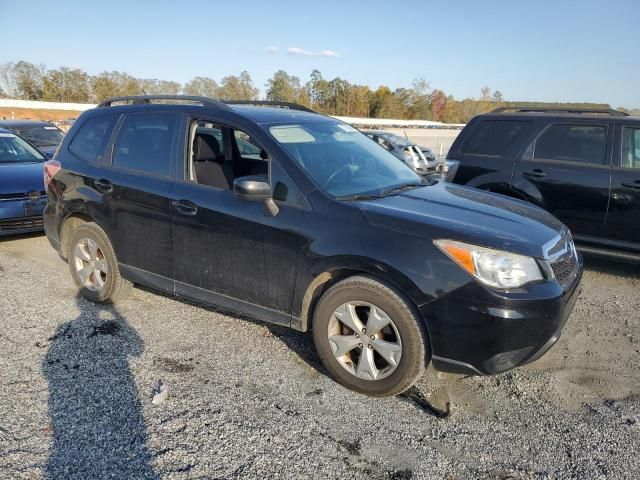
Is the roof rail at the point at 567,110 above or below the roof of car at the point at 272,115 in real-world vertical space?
above

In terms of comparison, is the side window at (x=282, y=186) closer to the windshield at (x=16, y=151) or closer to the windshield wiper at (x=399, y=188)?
the windshield wiper at (x=399, y=188)

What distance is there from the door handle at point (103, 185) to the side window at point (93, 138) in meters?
0.26

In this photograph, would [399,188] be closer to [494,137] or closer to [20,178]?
[494,137]

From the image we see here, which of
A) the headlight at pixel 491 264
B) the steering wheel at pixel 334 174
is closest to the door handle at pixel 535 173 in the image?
the steering wheel at pixel 334 174

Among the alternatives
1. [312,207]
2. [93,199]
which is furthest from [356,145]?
[93,199]

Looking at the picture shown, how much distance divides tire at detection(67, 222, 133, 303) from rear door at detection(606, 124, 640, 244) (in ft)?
17.0

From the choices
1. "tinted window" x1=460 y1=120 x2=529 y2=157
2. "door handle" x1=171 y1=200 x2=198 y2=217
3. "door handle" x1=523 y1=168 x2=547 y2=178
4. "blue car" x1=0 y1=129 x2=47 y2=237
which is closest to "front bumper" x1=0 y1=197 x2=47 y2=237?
"blue car" x1=0 y1=129 x2=47 y2=237

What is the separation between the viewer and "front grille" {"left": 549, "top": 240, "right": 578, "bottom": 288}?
10.2 feet

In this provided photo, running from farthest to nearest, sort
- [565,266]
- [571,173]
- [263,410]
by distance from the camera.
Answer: [571,173] → [565,266] → [263,410]

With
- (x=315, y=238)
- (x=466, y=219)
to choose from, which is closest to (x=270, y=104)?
(x=315, y=238)

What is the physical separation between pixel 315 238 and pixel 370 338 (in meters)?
0.74

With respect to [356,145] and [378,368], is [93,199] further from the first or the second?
[378,368]

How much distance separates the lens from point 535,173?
5.97 meters

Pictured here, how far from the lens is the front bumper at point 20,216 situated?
6449 millimetres
